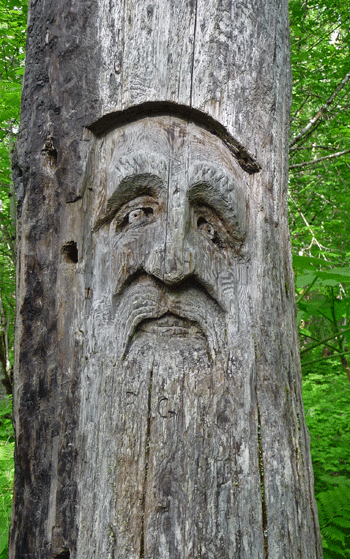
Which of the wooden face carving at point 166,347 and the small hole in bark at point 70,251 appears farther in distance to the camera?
the small hole in bark at point 70,251

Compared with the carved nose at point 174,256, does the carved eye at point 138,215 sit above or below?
above

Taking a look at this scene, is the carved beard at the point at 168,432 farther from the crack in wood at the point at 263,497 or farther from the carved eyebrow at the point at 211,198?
the carved eyebrow at the point at 211,198

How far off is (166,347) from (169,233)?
419mm

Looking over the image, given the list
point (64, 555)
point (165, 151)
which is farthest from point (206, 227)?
point (64, 555)

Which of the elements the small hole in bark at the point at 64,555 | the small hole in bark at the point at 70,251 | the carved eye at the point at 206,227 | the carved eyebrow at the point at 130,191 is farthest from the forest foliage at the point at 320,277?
the small hole in bark at the point at 70,251

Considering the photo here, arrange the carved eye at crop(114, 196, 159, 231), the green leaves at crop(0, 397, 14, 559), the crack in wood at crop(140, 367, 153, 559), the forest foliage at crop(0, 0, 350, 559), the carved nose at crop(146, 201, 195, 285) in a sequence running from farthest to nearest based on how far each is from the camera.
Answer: the forest foliage at crop(0, 0, 350, 559) < the green leaves at crop(0, 397, 14, 559) < the carved eye at crop(114, 196, 159, 231) < the carved nose at crop(146, 201, 195, 285) < the crack in wood at crop(140, 367, 153, 559)

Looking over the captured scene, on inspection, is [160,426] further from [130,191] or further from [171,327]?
[130,191]

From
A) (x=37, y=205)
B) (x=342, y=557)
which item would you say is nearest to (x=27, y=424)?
(x=37, y=205)

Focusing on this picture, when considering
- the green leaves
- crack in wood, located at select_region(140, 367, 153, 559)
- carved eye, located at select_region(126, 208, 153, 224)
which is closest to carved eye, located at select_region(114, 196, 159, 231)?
carved eye, located at select_region(126, 208, 153, 224)

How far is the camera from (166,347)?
5.35 feet

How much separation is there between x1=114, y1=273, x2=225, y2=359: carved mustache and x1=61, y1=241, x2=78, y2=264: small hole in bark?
237 millimetres

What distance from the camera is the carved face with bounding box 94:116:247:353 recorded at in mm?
1624

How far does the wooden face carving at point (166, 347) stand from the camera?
58.0 inches

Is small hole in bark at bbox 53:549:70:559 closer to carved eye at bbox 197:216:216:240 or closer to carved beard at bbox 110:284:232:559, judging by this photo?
carved beard at bbox 110:284:232:559
